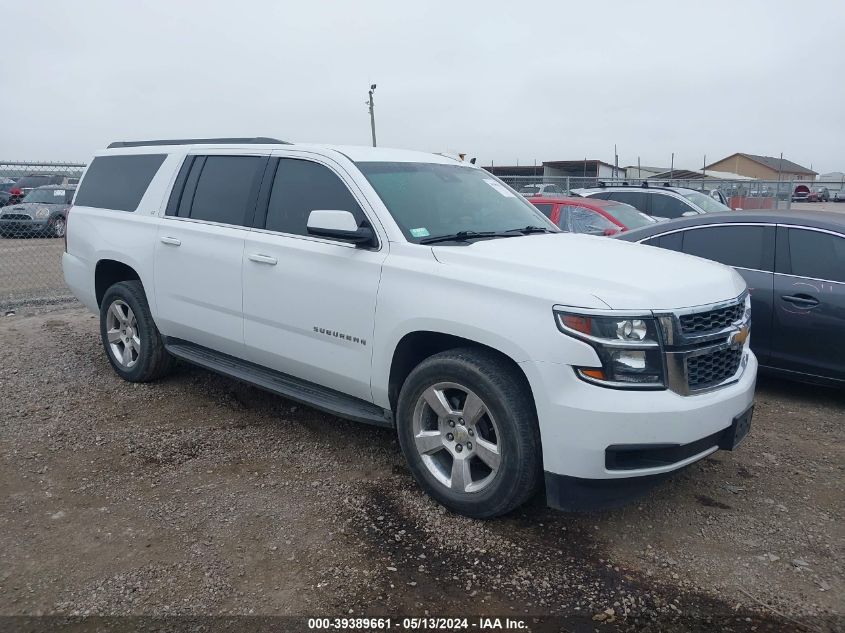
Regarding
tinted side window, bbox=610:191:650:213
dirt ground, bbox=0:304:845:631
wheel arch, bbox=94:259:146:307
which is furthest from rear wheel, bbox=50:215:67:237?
dirt ground, bbox=0:304:845:631

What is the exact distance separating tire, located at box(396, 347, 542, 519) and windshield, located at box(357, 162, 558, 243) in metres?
0.82

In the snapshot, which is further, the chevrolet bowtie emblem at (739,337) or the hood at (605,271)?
the chevrolet bowtie emblem at (739,337)

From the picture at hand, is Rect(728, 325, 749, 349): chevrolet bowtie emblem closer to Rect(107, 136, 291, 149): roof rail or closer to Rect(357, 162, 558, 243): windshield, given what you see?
Rect(357, 162, 558, 243): windshield

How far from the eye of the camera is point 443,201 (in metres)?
4.36

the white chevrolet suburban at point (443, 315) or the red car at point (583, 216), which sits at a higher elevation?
the red car at point (583, 216)

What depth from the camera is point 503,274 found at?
3441mm

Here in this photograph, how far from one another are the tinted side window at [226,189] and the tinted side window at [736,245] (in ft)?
12.2

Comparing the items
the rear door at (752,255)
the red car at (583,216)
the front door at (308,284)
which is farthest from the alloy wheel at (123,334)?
the red car at (583,216)

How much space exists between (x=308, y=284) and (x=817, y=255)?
152 inches

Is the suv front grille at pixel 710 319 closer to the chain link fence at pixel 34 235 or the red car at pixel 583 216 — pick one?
the red car at pixel 583 216

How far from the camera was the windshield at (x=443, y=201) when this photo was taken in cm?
409

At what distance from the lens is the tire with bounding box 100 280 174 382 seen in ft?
18.1

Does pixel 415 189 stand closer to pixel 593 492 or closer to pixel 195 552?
pixel 593 492

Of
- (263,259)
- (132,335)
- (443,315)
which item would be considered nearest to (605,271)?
(443,315)
